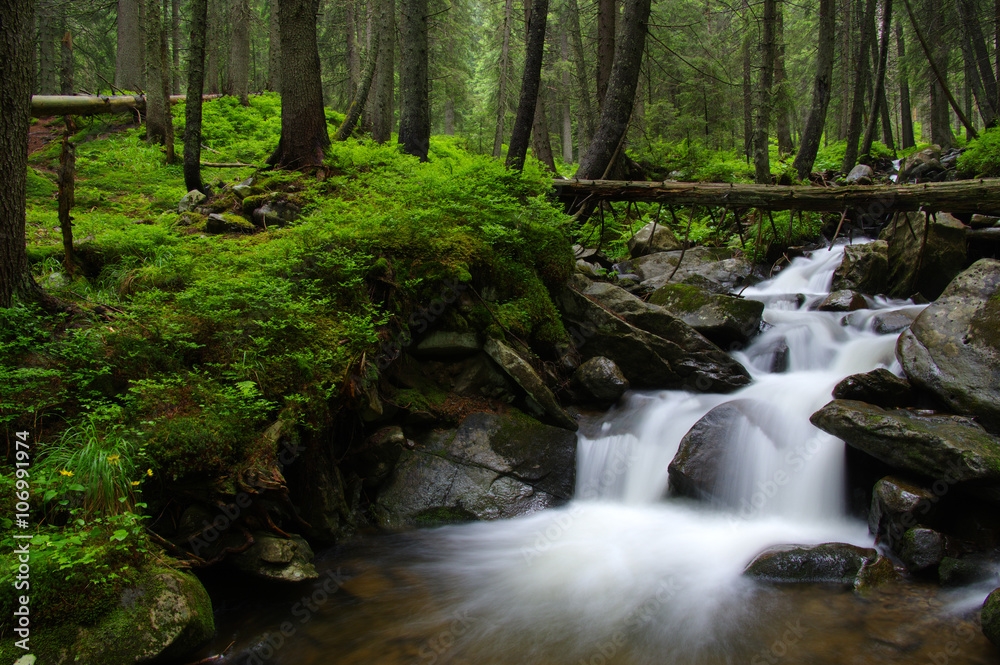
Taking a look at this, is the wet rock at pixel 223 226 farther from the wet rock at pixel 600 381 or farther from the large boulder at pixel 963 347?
the large boulder at pixel 963 347

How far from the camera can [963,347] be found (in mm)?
5996

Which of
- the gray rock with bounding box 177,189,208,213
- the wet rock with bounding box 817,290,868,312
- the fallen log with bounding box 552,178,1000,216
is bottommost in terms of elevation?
the wet rock with bounding box 817,290,868,312

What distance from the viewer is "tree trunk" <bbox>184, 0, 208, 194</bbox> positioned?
371 inches

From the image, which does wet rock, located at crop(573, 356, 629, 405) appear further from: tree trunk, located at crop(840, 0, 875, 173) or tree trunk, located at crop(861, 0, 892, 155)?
tree trunk, located at crop(840, 0, 875, 173)

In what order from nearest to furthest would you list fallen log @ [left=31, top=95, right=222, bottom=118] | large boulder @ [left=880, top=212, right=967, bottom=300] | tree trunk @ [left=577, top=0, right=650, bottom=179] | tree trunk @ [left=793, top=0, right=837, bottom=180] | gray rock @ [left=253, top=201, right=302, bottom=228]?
gray rock @ [left=253, top=201, right=302, bottom=228], large boulder @ [left=880, top=212, right=967, bottom=300], tree trunk @ [left=577, top=0, right=650, bottom=179], fallen log @ [left=31, top=95, right=222, bottom=118], tree trunk @ [left=793, top=0, right=837, bottom=180]

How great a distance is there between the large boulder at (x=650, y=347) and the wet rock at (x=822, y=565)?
301 centimetres

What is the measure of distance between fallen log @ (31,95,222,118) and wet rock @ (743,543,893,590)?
18059 millimetres

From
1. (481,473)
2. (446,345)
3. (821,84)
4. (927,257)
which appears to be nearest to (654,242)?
(927,257)

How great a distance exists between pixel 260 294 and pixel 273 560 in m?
2.46

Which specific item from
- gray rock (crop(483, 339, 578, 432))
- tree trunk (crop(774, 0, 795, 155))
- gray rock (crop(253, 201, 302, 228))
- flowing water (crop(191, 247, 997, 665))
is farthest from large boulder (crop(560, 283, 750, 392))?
tree trunk (crop(774, 0, 795, 155))

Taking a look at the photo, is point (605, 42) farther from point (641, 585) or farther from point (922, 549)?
point (641, 585)

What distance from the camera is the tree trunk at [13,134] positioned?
4098 mm

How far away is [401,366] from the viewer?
6.25 m

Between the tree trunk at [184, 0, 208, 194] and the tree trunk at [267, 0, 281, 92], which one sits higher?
the tree trunk at [267, 0, 281, 92]
